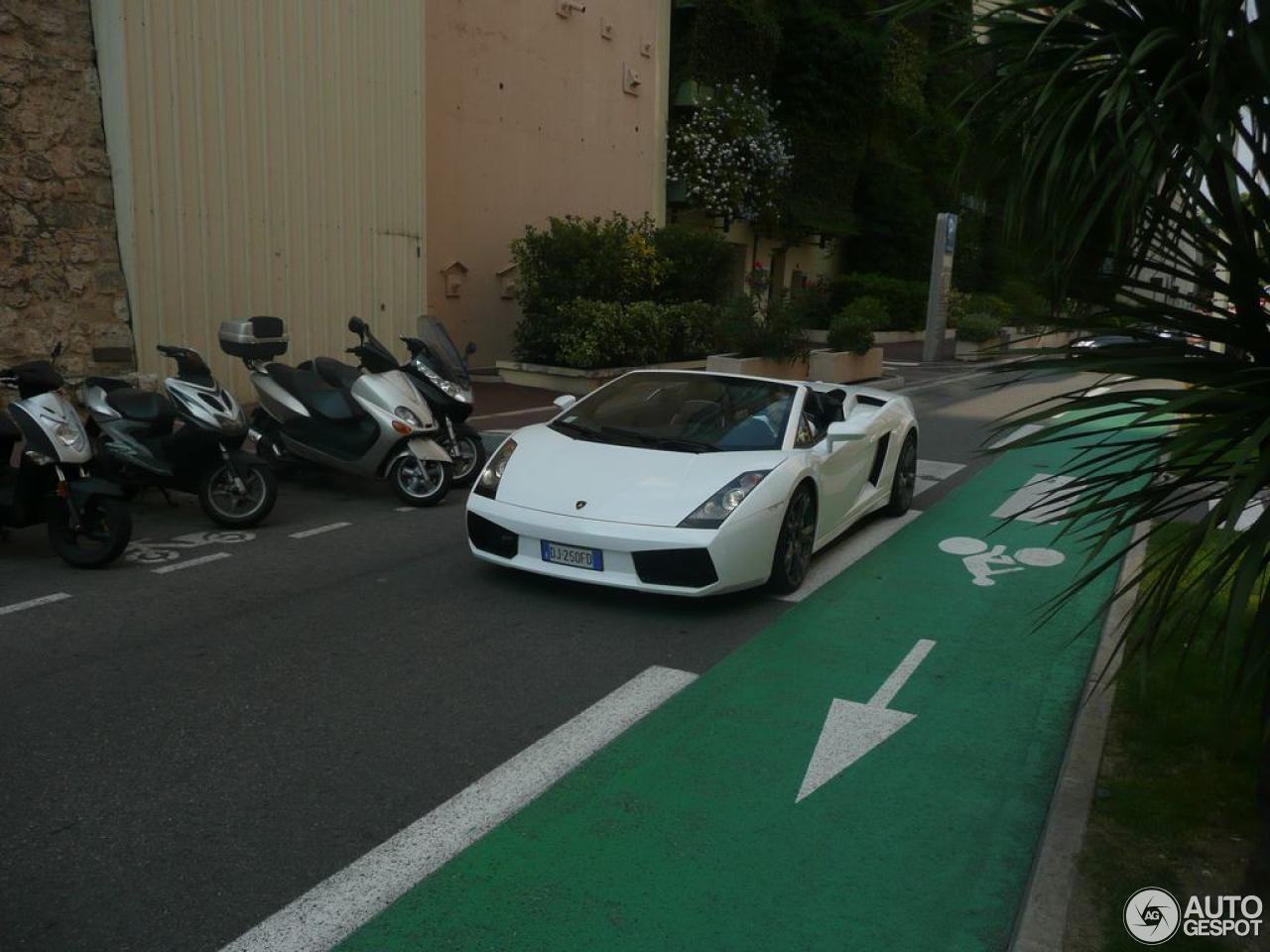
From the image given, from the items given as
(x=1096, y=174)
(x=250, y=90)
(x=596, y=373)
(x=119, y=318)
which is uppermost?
(x=250, y=90)

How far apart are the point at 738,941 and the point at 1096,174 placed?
2.58 meters

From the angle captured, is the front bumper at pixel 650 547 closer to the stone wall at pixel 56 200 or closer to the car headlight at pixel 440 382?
the car headlight at pixel 440 382

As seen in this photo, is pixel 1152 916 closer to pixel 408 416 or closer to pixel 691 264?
pixel 408 416

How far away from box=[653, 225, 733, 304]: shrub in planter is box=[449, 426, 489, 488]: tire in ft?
33.9

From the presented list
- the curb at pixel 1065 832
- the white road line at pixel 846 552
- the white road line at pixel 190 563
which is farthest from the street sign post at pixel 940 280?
the curb at pixel 1065 832

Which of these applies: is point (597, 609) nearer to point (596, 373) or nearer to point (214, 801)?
point (214, 801)

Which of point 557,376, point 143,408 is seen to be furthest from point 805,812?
point 557,376

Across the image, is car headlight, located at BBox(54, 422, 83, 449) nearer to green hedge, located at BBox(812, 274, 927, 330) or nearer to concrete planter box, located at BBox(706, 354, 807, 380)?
concrete planter box, located at BBox(706, 354, 807, 380)

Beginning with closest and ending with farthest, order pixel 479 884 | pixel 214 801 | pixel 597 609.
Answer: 1. pixel 479 884
2. pixel 214 801
3. pixel 597 609

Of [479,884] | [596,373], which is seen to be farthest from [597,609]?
[596,373]

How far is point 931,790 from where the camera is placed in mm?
4480

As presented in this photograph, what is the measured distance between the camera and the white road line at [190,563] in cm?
711

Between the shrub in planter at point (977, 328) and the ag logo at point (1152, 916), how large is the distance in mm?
27067

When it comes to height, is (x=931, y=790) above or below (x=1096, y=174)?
below
